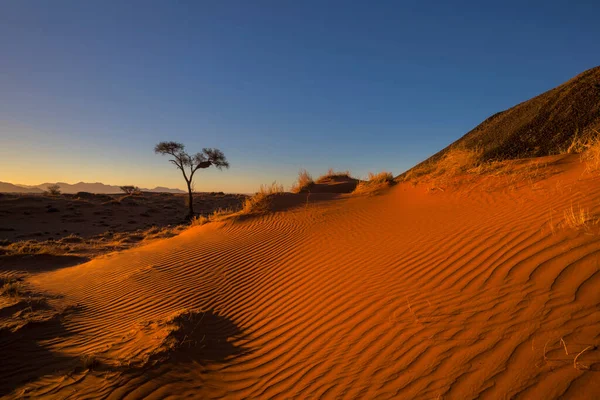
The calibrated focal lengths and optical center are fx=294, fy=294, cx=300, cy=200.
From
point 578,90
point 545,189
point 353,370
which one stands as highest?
point 578,90

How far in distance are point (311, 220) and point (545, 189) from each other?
205 inches

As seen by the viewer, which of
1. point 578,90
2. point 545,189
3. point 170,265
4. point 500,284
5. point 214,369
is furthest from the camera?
point 578,90

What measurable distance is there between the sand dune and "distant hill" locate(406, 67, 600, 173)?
13218 millimetres

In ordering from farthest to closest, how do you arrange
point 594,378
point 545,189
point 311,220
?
point 311,220
point 545,189
point 594,378

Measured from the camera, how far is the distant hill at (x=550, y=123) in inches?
672

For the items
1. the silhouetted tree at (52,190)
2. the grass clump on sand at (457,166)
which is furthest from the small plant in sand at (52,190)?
the grass clump on sand at (457,166)

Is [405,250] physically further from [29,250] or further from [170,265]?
[29,250]

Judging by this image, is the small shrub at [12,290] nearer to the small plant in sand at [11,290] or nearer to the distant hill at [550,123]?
the small plant in sand at [11,290]

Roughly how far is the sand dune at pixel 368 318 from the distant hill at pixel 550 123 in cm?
1322

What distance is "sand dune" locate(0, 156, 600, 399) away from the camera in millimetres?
2357

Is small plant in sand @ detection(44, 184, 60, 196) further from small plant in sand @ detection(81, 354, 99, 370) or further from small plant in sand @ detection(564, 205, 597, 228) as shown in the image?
small plant in sand @ detection(564, 205, 597, 228)

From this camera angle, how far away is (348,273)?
4.71 metres

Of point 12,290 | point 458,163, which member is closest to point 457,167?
point 458,163

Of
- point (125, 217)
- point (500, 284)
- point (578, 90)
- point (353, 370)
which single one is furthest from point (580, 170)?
point (125, 217)
